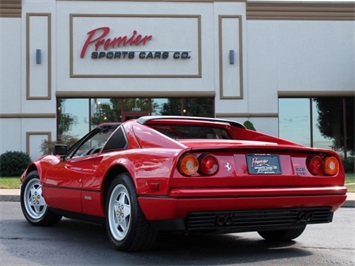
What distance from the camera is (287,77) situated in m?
20.3

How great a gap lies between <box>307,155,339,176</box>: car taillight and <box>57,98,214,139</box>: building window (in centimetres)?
1476

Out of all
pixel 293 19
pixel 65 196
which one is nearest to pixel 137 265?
pixel 65 196

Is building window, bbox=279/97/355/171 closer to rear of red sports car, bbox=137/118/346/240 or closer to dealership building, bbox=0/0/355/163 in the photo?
dealership building, bbox=0/0/355/163

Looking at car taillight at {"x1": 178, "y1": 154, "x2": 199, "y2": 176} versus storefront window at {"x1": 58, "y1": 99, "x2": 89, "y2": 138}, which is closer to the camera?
car taillight at {"x1": 178, "y1": 154, "x2": 199, "y2": 176}

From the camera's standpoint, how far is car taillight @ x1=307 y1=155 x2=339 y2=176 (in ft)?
16.6

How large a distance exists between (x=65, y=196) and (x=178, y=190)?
2.12 metres

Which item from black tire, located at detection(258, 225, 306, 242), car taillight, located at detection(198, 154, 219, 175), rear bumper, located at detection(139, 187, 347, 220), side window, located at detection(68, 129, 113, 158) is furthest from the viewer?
side window, located at detection(68, 129, 113, 158)

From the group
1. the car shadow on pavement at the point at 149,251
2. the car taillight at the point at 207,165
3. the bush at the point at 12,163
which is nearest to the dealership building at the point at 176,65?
the bush at the point at 12,163

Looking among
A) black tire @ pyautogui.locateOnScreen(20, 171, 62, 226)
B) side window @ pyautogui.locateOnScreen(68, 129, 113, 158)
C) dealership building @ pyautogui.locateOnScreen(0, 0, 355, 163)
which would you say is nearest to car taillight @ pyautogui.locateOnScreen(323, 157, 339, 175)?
side window @ pyautogui.locateOnScreen(68, 129, 113, 158)

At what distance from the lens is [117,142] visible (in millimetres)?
5508

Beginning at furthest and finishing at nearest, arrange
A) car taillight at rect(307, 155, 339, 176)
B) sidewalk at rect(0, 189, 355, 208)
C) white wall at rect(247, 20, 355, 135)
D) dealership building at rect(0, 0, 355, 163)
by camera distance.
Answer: white wall at rect(247, 20, 355, 135) → dealership building at rect(0, 0, 355, 163) → sidewalk at rect(0, 189, 355, 208) → car taillight at rect(307, 155, 339, 176)

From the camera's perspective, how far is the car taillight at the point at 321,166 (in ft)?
16.6

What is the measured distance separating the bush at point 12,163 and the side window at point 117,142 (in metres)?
13.6

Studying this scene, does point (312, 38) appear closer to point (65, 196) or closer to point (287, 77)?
point (287, 77)
